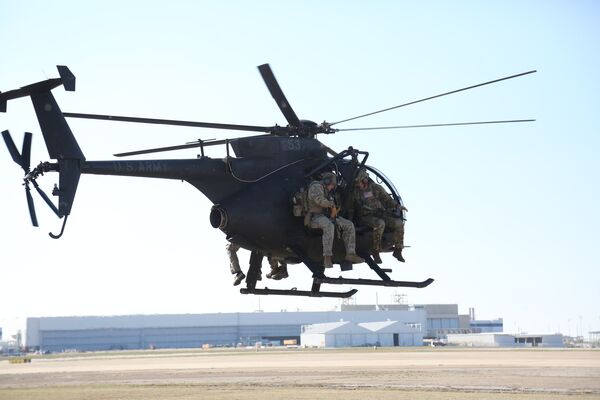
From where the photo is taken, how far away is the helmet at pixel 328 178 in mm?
19669

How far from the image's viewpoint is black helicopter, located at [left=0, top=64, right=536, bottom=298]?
17844 millimetres

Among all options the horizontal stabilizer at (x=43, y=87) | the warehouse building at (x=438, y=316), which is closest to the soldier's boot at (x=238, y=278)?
the horizontal stabilizer at (x=43, y=87)

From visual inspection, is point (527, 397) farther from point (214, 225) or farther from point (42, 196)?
point (42, 196)

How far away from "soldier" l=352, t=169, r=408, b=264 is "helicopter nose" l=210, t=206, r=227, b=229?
3.12m

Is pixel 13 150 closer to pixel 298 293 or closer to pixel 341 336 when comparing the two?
pixel 298 293

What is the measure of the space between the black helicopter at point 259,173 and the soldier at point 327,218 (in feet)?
1.09

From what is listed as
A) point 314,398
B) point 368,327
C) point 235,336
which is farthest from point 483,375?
point 235,336

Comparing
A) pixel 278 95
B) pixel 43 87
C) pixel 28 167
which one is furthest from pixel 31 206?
pixel 278 95

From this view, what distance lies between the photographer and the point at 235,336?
16962 cm

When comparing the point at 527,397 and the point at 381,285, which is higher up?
the point at 381,285

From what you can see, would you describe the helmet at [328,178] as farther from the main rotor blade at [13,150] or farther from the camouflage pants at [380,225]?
the main rotor blade at [13,150]

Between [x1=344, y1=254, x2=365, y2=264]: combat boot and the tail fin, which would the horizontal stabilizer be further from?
[x1=344, y1=254, x2=365, y2=264]: combat boot

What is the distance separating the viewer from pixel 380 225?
66.7 ft

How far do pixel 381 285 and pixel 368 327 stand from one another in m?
114
